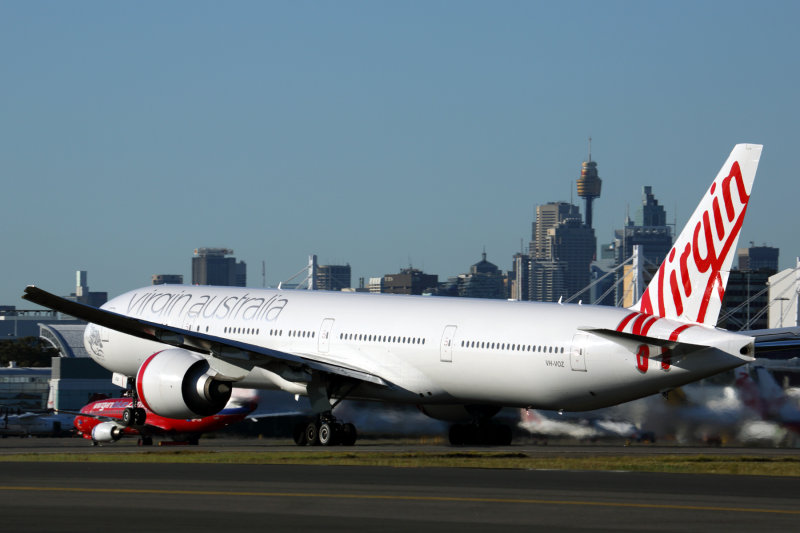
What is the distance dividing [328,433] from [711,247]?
467 inches

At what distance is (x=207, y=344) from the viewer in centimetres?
4116

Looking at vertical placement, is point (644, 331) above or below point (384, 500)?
above

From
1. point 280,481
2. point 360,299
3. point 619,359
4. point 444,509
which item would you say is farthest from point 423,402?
point 444,509

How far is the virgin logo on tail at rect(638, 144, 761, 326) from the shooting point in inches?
1485

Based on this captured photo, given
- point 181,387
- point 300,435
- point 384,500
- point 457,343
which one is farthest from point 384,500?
point 181,387

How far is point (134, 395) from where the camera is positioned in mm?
46875

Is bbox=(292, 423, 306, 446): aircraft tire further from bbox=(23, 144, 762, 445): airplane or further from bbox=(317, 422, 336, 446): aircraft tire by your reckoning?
bbox=(317, 422, 336, 446): aircraft tire

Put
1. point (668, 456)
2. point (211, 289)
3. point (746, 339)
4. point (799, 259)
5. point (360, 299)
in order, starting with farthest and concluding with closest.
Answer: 1. point (799, 259)
2. point (211, 289)
3. point (360, 299)
4. point (746, 339)
5. point (668, 456)

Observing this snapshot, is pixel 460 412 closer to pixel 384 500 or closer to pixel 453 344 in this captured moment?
pixel 453 344

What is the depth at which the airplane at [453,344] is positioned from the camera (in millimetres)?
37719

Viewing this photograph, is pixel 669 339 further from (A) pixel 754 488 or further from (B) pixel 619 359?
(A) pixel 754 488

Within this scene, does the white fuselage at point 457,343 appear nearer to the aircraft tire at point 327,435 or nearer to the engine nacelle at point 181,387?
the engine nacelle at point 181,387

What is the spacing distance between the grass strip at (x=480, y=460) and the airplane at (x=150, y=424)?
16.6m

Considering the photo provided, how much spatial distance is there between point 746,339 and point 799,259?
489 ft
